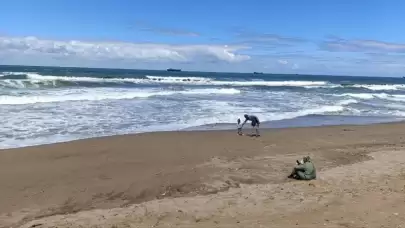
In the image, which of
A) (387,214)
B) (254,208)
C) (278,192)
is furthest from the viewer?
(278,192)

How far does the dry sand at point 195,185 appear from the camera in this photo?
6.19 m

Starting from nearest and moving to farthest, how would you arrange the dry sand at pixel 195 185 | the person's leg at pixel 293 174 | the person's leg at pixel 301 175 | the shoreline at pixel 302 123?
the dry sand at pixel 195 185, the person's leg at pixel 301 175, the person's leg at pixel 293 174, the shoreline at pixel 302 123

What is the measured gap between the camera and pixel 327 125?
17359 mm

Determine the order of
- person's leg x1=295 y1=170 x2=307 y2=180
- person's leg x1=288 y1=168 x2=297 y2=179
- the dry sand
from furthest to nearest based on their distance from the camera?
person's leg x1=288 y1=168 x2=297 y2=179 < person's leg x1=295 y1=170 x2=307 y2=180 < the dry sand

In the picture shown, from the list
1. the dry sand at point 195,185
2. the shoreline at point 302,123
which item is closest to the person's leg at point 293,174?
the dry sand at point 195,185

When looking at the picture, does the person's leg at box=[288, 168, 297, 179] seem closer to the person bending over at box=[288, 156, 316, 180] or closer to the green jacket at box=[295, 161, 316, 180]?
the person bending over at box=[288, 156, 316, 180]

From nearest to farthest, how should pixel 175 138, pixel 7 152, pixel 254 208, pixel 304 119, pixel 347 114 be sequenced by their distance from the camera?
1. pixel 254 208
2. pixel 7 152
3. pixel 175 138
4. pixel 304 119
5. pixel 347 114

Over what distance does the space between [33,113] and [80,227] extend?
41.0ft

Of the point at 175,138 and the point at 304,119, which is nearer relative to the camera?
the point at 175,138

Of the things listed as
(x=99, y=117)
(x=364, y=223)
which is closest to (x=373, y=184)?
(x=364, y=223)

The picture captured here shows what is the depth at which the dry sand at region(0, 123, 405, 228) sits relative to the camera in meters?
6.19

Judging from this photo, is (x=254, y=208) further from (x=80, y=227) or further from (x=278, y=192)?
(x=80, y=227)

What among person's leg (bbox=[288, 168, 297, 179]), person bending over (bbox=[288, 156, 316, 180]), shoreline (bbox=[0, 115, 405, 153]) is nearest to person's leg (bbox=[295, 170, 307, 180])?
person bending over (bbox=[288, 156, 316, 180])

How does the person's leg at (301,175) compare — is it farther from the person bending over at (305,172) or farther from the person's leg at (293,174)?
the person's leg at (293,174)
